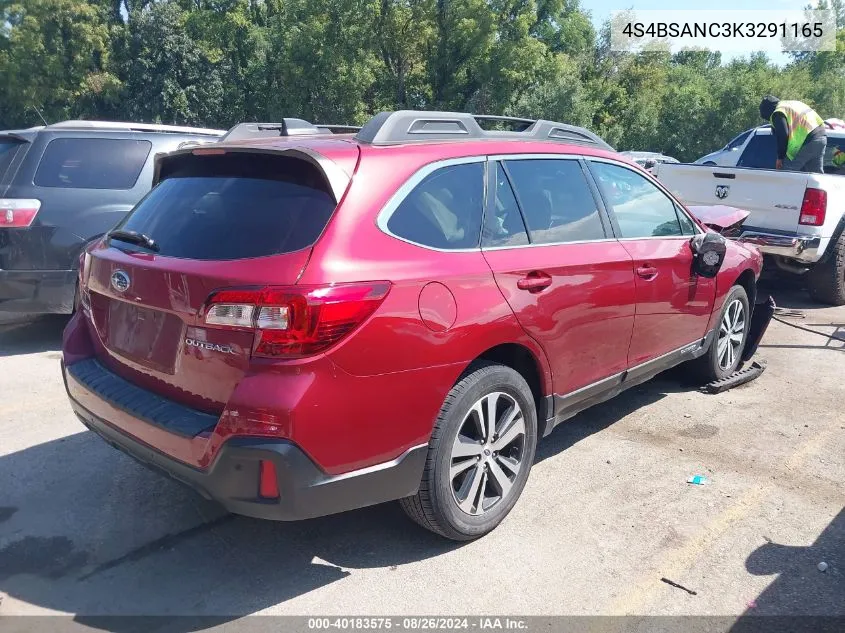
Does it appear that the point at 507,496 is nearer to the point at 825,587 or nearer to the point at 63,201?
the point at 825,587

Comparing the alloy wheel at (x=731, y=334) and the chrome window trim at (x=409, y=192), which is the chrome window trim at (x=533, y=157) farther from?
the alloy wheel at (x=731, y=334)

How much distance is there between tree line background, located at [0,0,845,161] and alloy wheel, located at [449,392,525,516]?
30394 mm

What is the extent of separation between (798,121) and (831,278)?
196 centimetres

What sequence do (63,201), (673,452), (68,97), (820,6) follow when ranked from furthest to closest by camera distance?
(820,6)
(68,97)
(63,201)
(673,452)

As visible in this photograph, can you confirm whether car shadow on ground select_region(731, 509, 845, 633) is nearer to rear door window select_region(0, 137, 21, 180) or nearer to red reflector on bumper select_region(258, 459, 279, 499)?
red reflector on bumper select_region(258, 459, 279, 499)

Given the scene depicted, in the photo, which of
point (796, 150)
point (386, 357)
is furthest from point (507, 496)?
point (796, 150)

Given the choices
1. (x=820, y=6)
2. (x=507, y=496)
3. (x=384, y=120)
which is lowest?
(x=507, y=496)

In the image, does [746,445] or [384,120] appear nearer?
[384,120]

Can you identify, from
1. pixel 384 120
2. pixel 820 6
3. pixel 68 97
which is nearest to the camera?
pixel 384 120

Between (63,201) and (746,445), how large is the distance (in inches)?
219

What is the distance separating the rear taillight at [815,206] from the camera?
7.30 m

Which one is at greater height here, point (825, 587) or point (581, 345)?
point (581, 345)

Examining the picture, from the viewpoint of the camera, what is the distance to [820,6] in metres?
44.9

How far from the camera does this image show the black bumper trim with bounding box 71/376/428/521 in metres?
2.56
